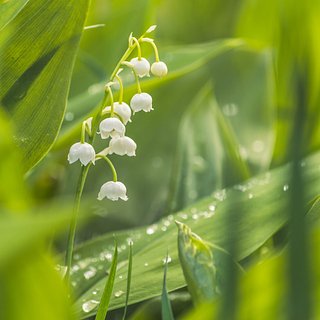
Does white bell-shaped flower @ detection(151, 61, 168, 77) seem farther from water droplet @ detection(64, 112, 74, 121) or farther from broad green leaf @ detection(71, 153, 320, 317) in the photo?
water droplet @ detection(64, 112, 74, 121)

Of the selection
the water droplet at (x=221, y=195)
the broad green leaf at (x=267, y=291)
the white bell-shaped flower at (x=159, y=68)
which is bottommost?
the water droplet at (x=221, y=195)

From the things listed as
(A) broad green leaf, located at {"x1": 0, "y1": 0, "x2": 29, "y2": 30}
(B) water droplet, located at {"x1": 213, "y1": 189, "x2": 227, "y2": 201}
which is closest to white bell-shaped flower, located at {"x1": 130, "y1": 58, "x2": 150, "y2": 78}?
(A) broad green leaf, located at {"x1": 0, "y1": 0, "x2": 29, "y2": 30}

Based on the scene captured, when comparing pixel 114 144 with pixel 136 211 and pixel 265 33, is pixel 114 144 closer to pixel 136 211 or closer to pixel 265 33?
pixel 136 211

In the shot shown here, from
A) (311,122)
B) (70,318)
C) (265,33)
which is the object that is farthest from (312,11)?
(70,318)

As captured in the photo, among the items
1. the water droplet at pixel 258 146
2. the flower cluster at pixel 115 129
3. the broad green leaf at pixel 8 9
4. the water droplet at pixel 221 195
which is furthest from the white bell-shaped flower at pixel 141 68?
the water droplet at pixel 258 146

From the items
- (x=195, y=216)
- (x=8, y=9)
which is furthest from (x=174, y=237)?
(x=8, y=9)

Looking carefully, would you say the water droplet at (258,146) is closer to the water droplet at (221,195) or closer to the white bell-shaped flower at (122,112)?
the water droplet at (221,195)

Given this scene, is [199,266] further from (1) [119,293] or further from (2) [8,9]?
(2) [8,9]
